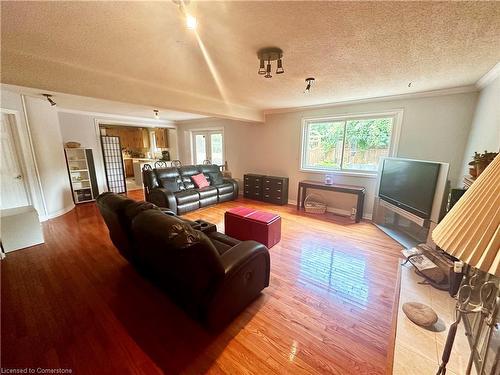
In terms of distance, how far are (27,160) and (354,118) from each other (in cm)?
607

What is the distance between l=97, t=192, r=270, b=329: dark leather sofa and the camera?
1311 mm

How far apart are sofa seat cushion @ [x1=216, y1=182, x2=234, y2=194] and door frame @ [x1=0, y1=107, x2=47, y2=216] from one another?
11.1ft

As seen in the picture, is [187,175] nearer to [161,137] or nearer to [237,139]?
[237,139]

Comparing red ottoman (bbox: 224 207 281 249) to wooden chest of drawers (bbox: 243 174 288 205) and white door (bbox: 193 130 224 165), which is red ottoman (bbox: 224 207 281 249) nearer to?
wooden chest of drawers (bbox: 243 174 288 205)

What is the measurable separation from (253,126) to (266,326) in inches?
185

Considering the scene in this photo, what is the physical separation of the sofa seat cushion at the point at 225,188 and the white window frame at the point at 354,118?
1.84m

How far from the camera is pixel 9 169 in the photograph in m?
3.25

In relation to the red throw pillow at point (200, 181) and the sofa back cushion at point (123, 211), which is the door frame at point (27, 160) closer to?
the sofa back cushion at point (123, 211)

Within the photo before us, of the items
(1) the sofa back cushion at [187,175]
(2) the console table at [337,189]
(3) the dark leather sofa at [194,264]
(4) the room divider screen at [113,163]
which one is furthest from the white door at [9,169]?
(2) the console table at [337,189]

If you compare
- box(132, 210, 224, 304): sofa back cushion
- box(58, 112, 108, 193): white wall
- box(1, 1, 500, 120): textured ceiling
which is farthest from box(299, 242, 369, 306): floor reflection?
box(58, 112, 108, 193): white wall

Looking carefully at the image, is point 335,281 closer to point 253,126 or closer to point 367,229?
point 367,229

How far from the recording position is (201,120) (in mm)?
6594

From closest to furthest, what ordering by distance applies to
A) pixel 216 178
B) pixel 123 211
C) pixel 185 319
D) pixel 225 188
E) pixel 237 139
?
pixel 185 319 < pixel 123 211 < pixel 225 188 < pixel 216 178 < pixel 237 139

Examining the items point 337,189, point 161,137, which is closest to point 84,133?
point 161,137
